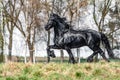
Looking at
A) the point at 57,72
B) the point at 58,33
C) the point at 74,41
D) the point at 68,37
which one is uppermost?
the point at 58,33

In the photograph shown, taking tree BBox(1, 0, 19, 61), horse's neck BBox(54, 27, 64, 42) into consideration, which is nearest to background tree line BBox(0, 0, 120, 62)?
tree BBox(1, 0, 19, 61)

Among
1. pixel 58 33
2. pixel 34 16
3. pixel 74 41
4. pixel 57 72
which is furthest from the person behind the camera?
pixel 34 16

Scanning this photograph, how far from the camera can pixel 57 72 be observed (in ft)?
34.9

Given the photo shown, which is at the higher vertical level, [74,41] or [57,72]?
[74,41]

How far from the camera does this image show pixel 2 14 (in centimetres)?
3191

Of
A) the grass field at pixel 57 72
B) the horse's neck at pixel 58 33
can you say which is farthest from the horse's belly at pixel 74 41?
the grass field at pixel 57 72

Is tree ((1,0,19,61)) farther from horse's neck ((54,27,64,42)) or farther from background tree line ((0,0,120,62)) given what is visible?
horse's neck ((54,27,64,42))

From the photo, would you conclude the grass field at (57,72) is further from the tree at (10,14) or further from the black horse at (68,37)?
the tree at (10,14)

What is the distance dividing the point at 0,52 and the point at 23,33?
263 centimetres

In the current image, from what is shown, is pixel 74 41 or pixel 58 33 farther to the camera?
pixel 58 33

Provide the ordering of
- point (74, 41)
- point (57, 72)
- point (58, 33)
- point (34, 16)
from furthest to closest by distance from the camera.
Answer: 1. point (34, 16)
2. point (58, 33)
3. point (74, 41)
4. point (57, 72)

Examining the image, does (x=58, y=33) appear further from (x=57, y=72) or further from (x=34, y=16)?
(x=34, y=16)

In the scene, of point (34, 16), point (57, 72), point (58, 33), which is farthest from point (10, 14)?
point (57, 72)

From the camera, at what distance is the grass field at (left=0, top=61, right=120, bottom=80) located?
9938 mm
